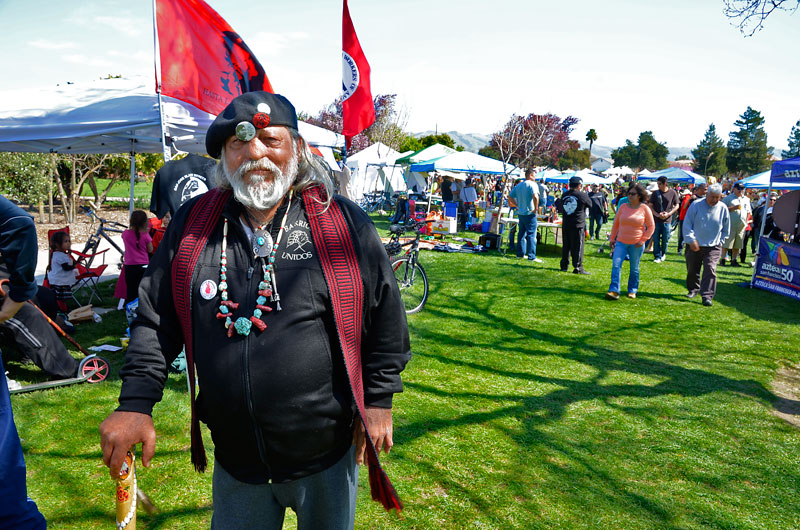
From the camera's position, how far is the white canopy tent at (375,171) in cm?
2280

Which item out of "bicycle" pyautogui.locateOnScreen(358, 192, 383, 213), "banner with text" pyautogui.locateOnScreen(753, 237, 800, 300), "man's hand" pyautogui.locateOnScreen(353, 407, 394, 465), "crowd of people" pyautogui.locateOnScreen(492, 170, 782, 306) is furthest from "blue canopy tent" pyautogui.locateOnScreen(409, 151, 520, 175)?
"man's hand" pyautogui.locateOnScreen(353, 407, 394, 465)

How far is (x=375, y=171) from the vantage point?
27.0 m

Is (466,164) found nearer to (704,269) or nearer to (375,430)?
(704,269)

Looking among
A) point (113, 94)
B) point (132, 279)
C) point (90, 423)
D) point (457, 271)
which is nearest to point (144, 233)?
point (132, 279)

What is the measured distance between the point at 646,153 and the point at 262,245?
109 m

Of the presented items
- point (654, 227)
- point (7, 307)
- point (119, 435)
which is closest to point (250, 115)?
point (119, 435)

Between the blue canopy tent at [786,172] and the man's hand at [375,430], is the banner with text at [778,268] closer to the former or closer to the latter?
the blue canopy tent at [786,172]

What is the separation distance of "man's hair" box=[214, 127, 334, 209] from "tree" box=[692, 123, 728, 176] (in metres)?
94.5

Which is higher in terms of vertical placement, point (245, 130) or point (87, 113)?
point (87, 113)

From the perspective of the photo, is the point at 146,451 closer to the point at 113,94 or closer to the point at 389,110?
the point at 113,94

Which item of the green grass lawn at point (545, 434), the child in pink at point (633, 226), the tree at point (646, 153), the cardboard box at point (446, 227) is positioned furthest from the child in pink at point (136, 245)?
A: the tree at point (646, 153)

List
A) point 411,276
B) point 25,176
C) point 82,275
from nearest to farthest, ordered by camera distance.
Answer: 1. point 82,275
2. point 411,276
3. point 25,176

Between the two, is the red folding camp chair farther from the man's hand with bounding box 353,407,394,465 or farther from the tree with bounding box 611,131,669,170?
the tree with bounding box 611,131,669,170

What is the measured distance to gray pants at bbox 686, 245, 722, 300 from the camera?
8.58m
